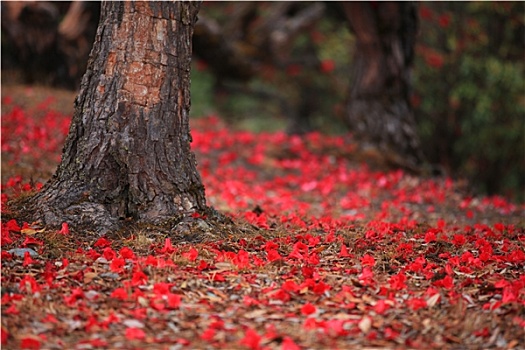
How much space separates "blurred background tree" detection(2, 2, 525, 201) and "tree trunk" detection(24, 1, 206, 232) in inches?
282

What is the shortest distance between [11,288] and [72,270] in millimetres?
481

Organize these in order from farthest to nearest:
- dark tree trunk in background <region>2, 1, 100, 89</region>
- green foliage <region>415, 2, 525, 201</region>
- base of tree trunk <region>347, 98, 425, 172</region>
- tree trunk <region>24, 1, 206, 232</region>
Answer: green foliage <region>415, 2, 525, 201</region> < base of tree trunk <region>347, 98, 425, 172</region> < dark tree trunk in background <region>2, 1, 100, 89</region> < tree trunk <region>24, 1, 206, 232</region>

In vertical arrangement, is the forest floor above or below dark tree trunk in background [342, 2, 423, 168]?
below

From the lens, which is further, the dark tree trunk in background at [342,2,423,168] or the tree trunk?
the dark tree trunk in background at [342,2,423,168]

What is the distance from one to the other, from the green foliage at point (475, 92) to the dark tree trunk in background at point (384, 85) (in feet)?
7.38

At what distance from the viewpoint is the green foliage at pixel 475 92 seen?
46.4 feet

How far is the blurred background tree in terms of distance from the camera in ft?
41.6

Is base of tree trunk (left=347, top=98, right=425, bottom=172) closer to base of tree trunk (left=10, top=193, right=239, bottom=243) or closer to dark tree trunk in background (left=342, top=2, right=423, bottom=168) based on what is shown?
dark tree trunk in background (left=342, top=2, right=423, bottom=168)

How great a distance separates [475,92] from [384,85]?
3117 mm

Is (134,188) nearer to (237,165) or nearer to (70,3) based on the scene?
(237,165)

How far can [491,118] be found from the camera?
14.5 m

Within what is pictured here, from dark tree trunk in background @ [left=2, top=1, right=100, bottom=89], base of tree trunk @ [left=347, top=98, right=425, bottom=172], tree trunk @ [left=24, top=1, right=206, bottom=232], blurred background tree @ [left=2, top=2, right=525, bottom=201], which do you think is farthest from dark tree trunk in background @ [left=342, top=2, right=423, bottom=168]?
tree trunk @ [left=24, top=1, right=206, bottom=232]

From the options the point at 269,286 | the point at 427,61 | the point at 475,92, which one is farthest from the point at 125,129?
the point at 427,61

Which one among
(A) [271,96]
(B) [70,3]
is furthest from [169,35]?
(A) [271,96]
